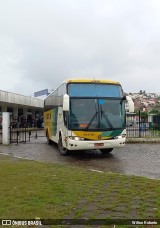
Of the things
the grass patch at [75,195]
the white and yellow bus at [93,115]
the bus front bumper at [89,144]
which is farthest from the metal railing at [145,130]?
the grass patch at [75,195]

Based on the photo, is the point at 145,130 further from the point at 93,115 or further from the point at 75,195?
the point at 75,195

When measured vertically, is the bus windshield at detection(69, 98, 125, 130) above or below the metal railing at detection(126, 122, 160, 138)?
above

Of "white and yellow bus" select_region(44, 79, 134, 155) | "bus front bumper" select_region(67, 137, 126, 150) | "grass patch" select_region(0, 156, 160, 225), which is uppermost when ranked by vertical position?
"white and yellow bus" select_region(44, 79, 134, 155)

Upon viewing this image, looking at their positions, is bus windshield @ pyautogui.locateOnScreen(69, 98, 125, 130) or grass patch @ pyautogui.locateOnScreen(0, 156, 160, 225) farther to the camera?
bus windshield @ pyautogui.locateOnScreen(69, 98, 125, 130)

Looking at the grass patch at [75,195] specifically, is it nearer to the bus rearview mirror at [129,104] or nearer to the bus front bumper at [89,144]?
the bus front bumper at [89,144]

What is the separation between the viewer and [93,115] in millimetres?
13680

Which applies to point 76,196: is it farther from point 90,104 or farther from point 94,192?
point 90,104

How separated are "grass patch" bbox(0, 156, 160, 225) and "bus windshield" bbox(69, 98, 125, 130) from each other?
13.9 feet

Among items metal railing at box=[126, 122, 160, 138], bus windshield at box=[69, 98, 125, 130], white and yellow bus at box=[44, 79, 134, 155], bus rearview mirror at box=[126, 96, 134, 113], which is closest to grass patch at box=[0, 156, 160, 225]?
white and yellow bus at box=[44, 79, 134, 155]

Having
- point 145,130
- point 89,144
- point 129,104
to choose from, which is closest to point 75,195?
point 89,144

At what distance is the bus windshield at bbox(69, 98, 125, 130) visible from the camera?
1360 cm

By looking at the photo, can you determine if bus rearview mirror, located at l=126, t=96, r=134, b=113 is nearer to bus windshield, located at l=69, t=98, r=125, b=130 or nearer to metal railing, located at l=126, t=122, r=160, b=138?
bus windshield, located at l=69, t=98, r=125, b=130

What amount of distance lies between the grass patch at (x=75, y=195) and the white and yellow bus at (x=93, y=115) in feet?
13.5

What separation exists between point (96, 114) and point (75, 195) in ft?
23.4
